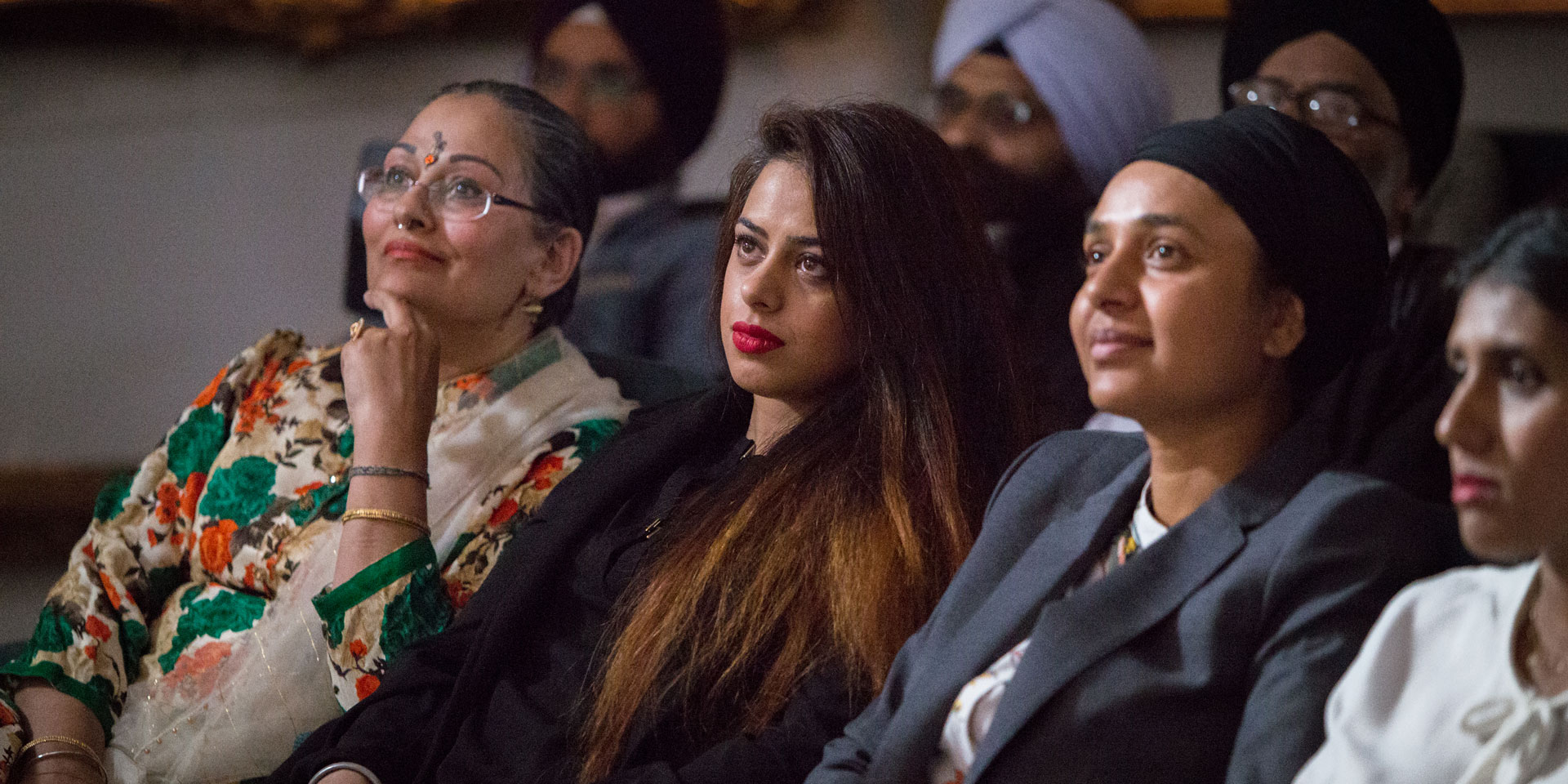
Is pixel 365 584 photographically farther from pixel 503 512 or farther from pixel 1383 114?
pixel 1383 114

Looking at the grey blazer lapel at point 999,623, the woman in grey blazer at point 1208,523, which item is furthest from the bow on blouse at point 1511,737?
the grey blazer lapel at point 999,623

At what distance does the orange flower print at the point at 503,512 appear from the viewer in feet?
5.38

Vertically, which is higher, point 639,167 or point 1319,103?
point 1319,103

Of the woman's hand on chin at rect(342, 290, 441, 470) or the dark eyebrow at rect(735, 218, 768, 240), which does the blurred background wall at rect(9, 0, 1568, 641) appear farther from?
the dark eyebrow at rect(735, 218, 768, 240)

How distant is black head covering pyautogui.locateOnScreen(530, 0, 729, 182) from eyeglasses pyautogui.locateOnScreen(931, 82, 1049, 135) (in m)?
0.61

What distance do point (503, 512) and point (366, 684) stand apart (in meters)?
0.23

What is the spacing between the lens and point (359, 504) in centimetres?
155

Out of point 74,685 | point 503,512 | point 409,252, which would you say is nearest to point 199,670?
point 74,685

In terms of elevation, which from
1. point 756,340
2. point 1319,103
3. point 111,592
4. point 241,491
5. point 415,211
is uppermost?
point 1319,103

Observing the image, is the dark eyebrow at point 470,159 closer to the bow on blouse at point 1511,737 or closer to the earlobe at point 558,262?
the earlobe at point 558,262

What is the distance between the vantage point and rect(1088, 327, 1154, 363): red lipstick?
3.43 ft

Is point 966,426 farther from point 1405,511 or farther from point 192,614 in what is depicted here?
point 192,614

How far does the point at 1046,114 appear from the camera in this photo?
2303 mm

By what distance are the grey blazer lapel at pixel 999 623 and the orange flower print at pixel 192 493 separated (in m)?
1.00
